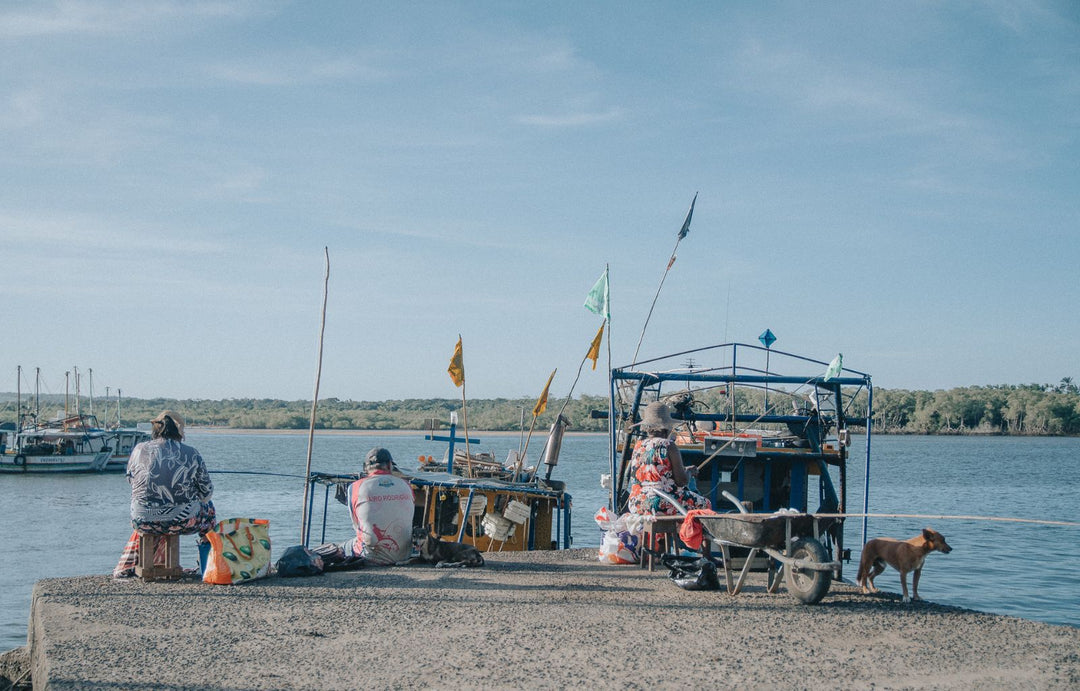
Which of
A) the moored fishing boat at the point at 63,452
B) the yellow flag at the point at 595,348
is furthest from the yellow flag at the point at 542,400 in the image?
the moored fishing boat at the point at 63,452

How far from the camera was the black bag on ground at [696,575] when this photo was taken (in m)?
8.52

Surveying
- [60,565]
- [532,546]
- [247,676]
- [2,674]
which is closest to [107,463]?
[60,565]

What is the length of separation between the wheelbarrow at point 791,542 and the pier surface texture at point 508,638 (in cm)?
18

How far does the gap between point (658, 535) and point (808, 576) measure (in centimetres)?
255

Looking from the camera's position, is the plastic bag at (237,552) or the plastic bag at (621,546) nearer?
the plastic bag at (237,552)

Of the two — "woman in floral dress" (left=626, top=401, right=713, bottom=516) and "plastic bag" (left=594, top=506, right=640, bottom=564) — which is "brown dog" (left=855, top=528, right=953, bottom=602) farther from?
"plastic bag" (left=594, top=506, right=640, bottom=564)

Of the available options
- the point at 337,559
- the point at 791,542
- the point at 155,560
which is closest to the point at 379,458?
the point at 337,559

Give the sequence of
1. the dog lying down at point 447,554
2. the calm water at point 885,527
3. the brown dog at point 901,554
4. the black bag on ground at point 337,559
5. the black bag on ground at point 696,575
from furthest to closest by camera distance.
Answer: the calm water at point 885,527
the dog lying down at point 447,554
the black bag on ground at point 337,559
the black bag on ground at point 696,575
the brown dog at point 901,554

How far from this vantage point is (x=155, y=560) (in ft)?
27.9

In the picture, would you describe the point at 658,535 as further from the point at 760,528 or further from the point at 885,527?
the point at 885,527

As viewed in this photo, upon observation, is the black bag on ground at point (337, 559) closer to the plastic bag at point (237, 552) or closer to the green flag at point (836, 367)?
the plastic bag at point (237, 552)

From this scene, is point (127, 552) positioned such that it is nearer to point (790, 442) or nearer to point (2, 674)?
point (2, 674)

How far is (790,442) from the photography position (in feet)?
41.6

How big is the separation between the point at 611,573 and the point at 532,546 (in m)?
5.35
